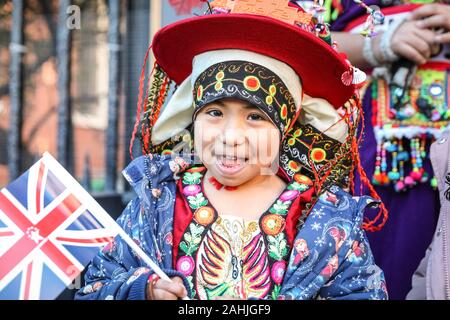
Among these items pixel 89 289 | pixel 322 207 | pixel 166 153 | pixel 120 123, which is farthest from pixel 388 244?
pixel 120 123

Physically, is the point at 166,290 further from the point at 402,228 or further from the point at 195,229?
the point at 402,228

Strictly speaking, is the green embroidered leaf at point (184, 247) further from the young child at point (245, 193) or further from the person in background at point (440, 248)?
the person in background at point (440, 248)

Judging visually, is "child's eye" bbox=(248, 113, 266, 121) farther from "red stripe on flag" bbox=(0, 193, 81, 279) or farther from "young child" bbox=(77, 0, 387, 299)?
"red stripe on flag" bbox=(0, 193, 81, 279)

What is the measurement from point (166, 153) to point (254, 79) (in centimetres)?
49

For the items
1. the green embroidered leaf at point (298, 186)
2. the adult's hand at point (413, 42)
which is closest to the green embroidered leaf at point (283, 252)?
the green embroidered leaf at point (298, 186)

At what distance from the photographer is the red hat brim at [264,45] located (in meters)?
2.15

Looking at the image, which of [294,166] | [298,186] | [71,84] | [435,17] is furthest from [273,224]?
[71,84]

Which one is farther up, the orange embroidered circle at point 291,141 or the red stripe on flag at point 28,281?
the orange embroidered circle at point 291,141

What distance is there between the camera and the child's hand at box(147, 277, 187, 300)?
6.35 ft

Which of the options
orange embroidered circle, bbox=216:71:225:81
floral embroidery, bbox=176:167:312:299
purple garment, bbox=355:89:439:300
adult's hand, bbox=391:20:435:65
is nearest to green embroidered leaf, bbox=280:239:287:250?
floral embroidery, bbox=176:167:312:299

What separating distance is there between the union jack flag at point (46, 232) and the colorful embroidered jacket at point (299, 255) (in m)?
0.15

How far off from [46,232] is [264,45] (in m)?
0.91

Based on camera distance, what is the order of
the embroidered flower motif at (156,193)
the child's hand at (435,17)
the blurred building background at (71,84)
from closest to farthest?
the embroidered flower motif at (156,193) < the child's hand at (435,17) < the blurred building background at (71,84)

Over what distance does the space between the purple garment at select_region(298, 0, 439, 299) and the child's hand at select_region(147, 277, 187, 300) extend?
3.76 ft
